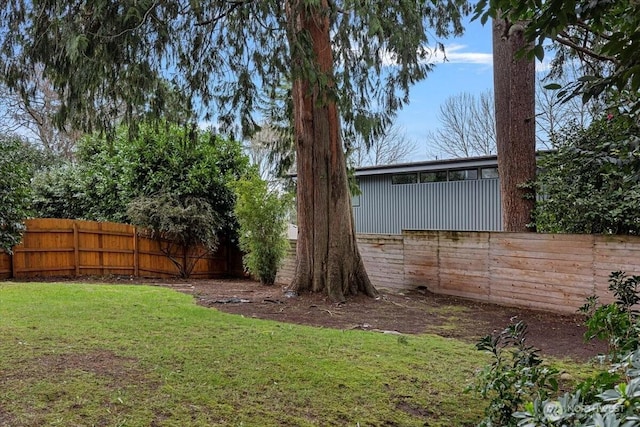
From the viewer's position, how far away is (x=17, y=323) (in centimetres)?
454

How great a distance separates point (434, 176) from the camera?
13.9 meters

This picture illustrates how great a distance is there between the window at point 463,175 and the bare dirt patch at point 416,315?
5.93 metres

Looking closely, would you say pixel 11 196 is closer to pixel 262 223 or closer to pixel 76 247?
pixel 76 247

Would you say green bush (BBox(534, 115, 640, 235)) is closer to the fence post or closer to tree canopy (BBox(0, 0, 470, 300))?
tree canopy (BBox(0, 0, 470, 300))

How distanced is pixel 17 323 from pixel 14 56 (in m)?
2.91

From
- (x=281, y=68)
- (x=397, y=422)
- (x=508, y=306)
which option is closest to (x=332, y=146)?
(x=281, y=68)

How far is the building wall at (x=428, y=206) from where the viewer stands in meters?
12.8

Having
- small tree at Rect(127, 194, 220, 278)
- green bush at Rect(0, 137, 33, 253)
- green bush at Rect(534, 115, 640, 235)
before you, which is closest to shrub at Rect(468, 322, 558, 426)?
green bush at Rect(534, 115, 640, 235)

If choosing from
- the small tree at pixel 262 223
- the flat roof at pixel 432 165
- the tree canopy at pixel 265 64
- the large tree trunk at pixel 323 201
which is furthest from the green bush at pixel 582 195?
the small tree at pixel 262 223

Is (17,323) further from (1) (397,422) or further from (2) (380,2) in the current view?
(2) (380,2)

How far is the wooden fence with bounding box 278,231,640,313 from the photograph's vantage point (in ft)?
20.2

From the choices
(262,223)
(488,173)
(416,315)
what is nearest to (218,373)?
(416,315)

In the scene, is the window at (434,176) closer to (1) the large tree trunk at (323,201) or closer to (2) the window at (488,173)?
(2) the window at (488,173)

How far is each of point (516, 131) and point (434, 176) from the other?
19.9 ft
